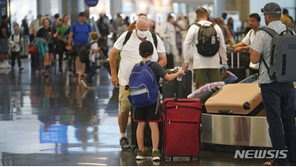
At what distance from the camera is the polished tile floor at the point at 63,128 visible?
871cm

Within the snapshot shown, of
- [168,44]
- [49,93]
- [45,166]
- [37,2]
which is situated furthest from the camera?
[37,2]

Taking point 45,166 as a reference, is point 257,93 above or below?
above

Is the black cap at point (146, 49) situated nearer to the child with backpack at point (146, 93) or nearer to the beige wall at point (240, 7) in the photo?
the child with backpack at point (146, 93)

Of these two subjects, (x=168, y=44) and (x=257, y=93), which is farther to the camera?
(x=168, y=44)

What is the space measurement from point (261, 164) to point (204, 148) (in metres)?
1.32

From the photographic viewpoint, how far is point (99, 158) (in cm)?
875

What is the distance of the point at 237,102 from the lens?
356 inches

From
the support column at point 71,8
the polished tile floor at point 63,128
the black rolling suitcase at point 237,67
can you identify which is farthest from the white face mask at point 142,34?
the support column at point 71,8

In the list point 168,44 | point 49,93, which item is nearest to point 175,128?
point 49,93

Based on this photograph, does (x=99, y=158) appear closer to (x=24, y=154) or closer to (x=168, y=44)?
(x=24, y=154)

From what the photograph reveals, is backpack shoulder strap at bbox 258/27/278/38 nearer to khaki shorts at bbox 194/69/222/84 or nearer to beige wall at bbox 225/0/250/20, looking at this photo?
khaki shorts at bbox 194/69/222/84

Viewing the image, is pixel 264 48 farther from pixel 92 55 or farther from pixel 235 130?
pixel 92 55

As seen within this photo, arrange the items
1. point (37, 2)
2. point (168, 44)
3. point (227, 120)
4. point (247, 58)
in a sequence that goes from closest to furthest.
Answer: point (227, 120) → point (247, 58) → point (168, 44) → point (37, 2)

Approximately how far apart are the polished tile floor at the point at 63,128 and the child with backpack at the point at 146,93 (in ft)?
0.77
